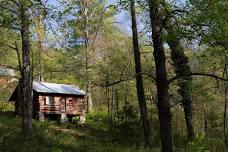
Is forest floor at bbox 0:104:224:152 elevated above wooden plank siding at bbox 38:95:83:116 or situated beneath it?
situated beneath

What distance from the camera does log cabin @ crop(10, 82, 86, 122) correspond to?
3688 cm

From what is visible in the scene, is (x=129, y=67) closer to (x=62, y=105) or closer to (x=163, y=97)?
(x=62, y=105)

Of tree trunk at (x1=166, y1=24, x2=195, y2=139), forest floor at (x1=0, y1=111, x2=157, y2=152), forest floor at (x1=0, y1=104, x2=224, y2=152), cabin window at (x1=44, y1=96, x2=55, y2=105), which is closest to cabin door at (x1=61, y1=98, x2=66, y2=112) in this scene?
cabin window at (x1=44, y1=96, x2=55, y2=105)

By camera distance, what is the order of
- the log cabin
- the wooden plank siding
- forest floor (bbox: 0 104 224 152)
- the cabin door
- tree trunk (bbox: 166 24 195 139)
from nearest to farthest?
forest floor (bbox: 0 104 224 152) → tree trunk (bbox: 166 24 195 139) → the log cabin → the wooden plank siding → the cabin door

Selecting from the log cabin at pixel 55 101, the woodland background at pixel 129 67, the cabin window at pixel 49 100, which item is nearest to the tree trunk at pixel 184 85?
the woodland background at pixel 129 67

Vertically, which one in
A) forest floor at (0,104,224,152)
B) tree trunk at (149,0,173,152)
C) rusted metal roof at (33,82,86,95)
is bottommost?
forest floor at (0,104,224,152)

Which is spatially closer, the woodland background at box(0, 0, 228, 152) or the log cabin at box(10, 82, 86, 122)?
the woodland background at box(0, 0, 228, 152)

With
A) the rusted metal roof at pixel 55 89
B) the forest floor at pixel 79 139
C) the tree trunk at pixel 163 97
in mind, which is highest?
the rusted metal roof at pixel 55 89

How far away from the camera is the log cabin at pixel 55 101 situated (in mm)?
36875

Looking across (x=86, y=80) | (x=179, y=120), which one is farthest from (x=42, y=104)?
(x=179, y=120)

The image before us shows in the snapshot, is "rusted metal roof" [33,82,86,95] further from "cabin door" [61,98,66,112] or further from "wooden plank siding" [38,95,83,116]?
"cabin door" [61,98,66,112]

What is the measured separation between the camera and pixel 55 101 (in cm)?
3819

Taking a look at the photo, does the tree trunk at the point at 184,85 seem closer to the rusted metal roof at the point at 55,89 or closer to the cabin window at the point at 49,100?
the rusted metal roof at the point at 55,89

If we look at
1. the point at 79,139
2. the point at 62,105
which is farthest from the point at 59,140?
the point at 62,105
